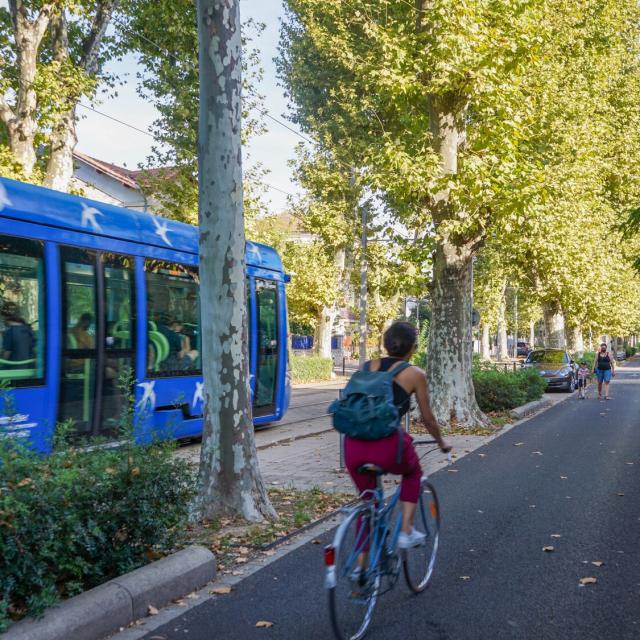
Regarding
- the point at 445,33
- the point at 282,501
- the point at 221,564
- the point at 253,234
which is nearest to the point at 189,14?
the point at 253,234

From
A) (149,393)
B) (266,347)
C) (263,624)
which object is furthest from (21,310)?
(266,347)

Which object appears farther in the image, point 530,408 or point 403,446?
point 530,408

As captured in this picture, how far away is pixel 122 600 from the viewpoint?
4523 mm

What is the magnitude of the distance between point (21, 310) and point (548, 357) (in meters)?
28.1

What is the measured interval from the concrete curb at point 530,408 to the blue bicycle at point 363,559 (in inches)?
588

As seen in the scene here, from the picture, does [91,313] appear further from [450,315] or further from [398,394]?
[450,315]

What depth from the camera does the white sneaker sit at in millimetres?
4734

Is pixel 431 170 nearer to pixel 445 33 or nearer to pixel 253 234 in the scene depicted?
pixel 445 33

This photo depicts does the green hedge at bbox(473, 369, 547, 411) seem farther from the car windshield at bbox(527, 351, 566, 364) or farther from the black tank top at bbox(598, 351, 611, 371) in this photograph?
the car windshield at bbox(527, 351, 566, 364)

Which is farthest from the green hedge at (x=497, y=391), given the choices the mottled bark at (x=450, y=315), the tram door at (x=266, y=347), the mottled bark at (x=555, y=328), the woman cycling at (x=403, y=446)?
the mottled bark at (x=555, y=328)

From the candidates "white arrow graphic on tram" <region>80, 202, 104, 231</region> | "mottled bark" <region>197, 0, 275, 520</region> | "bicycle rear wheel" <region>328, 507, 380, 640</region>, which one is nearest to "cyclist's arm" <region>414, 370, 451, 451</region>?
"bicycle rear wheel" <region>328, 507, 380, 640</region>

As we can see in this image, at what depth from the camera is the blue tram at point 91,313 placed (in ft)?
29.0

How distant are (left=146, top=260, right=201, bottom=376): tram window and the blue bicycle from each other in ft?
22.7

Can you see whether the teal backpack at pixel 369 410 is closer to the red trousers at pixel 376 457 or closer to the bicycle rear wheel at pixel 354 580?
the red trousers at pixel 376 457
